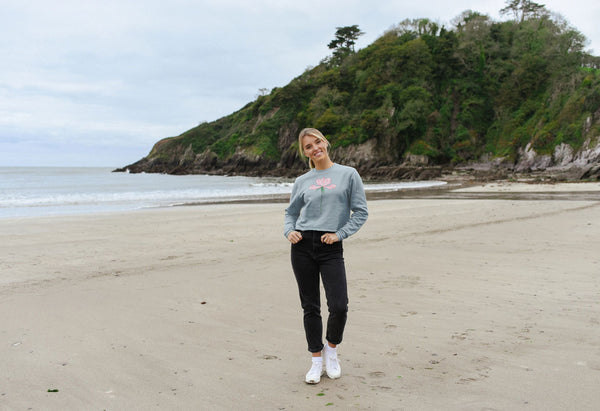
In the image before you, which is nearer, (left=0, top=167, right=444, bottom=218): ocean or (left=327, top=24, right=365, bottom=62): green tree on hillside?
(left=0, top=167, right=444, bottom=218): ocean

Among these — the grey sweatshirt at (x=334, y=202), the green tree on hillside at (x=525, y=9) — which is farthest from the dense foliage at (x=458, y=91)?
the grey sweatshirt at (x=334, y=202)

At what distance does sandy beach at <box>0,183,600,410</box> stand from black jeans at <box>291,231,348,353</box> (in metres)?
0.34

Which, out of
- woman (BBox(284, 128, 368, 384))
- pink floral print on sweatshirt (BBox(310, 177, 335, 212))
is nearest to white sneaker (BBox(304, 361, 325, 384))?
woman (BBox(284, 128, 368, 384))

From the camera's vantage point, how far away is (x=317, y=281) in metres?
2.94

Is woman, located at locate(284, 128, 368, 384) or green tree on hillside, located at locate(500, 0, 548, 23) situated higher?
green tree on hillside, located at locate(500, 0, 548, 23)

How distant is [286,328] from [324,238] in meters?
1.45

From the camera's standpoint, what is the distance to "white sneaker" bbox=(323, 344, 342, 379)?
2855 mm

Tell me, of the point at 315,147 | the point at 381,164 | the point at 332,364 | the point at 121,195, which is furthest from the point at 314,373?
the point at 381,164

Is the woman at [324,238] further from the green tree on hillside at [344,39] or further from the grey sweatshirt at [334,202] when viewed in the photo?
the green tree on hillside at [344,39]

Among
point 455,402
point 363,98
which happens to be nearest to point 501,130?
point 363,98

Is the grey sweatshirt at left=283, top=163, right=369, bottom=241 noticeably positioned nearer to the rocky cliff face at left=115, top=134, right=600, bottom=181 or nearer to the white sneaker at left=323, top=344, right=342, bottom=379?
the white sneaker at left=323, top=344, right=342, bottom=379

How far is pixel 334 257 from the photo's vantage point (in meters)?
2.82

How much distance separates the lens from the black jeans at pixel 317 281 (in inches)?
110

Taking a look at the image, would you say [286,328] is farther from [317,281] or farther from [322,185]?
[322,185]
